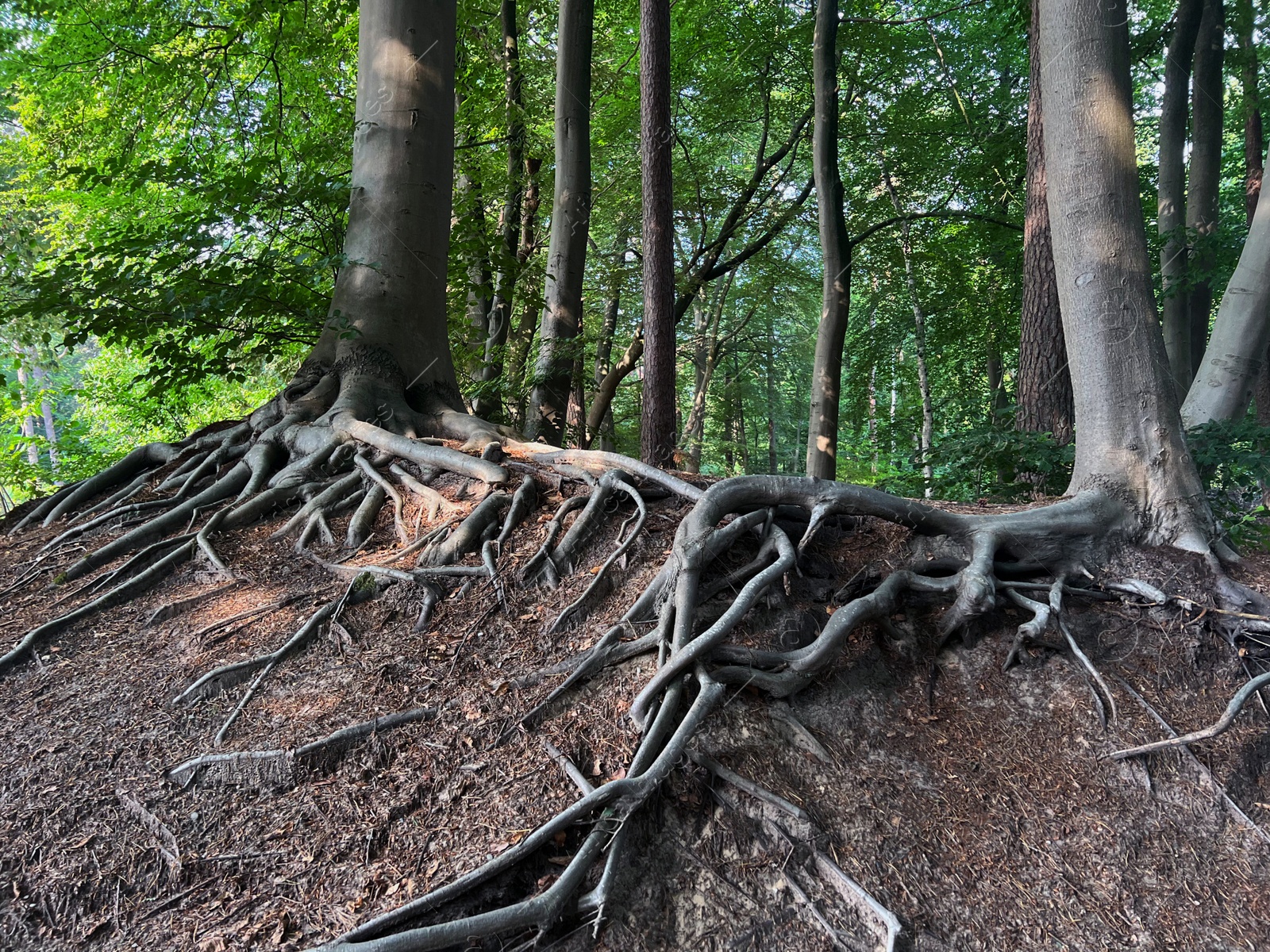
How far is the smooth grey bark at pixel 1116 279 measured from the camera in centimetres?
427

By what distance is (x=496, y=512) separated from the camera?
A: 455 centimetres

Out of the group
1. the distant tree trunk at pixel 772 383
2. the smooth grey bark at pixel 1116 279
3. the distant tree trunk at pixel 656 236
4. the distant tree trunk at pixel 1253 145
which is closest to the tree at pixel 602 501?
the smooth grey bark at pixel 1116 279

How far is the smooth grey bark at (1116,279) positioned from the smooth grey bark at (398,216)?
15.1 ft

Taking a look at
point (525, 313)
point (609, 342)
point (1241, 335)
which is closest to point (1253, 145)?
point (1241, 335)

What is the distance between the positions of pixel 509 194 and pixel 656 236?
17.9 feet

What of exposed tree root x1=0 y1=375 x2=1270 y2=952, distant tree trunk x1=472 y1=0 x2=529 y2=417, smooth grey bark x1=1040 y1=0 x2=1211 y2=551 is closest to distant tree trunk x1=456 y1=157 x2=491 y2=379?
distant tree trunk x1=472 y1=0 x2=529 y2=417

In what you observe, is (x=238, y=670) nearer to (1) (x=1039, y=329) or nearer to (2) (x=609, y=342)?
(1) (x=1039, y=329)

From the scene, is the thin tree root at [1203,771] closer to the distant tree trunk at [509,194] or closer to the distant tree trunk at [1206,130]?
the distant tree trunk at [509,194]

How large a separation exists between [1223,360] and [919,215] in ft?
19.3

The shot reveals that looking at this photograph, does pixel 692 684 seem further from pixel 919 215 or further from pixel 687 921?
pixel 919 215

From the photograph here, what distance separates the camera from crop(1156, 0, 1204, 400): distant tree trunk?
989 centimetres

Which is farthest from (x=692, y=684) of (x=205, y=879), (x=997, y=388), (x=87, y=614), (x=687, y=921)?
(x=997, y=388)

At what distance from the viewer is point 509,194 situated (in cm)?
1206

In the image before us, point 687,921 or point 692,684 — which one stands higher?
point 692,684
